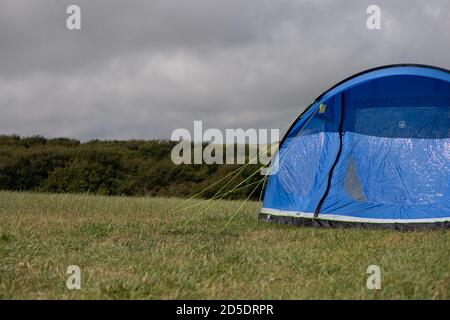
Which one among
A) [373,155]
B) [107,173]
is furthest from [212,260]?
[107,173]

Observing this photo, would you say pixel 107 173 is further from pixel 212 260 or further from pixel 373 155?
pixel 212 260

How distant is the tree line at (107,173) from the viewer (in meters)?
17.1

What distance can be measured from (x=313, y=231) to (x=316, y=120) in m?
1.91

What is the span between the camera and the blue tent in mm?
7801

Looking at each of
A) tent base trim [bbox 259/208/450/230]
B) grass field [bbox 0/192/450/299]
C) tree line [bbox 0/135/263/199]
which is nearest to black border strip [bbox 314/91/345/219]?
tent base trim [bbox 259/208/450/230]

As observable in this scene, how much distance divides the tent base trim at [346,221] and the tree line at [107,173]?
27.6 feet

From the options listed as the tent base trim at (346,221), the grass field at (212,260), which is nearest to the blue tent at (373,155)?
Answer: the tent base trim at (346,221)

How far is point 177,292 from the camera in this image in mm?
4113

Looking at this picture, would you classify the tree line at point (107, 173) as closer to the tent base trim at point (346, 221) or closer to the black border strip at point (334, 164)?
the tent base trim at point (346, 221)

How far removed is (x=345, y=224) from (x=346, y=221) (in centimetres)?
4

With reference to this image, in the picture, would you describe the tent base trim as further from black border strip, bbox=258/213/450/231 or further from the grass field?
the grass field

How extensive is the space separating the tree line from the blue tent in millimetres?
8425
